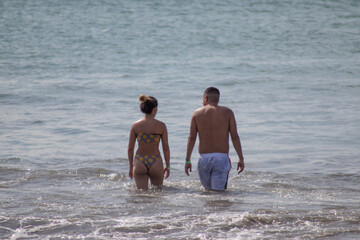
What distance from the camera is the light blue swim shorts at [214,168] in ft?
20.9

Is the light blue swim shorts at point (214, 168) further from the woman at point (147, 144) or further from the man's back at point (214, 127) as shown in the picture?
the woman at point (147, 144)

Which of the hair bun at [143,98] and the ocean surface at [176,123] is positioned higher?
the hair bun at [143,98]

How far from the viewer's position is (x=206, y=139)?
6.41 meters

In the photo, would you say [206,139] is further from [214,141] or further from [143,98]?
[143,98]

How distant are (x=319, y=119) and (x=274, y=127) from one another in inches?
58.3

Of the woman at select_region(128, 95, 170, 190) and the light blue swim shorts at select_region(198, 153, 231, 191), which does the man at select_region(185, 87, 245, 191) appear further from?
the woman at select_region(128, 95, 170, 190)

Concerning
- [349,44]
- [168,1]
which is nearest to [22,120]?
[349,44]

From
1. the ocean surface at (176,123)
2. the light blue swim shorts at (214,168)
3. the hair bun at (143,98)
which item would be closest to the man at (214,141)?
the light blue swim shorts at (214,168)

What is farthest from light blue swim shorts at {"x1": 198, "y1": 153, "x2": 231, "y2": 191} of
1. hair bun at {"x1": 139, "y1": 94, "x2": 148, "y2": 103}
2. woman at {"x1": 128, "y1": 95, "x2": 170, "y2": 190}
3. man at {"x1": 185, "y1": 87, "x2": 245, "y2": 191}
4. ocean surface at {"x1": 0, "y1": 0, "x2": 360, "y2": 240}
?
hair bun at {"x1": 139, "y1": 94, "x2": 148, "y2": 103}

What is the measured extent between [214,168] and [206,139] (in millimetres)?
356

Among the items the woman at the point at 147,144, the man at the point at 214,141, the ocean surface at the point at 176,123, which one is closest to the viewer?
the ocean surface at the point at 176,123

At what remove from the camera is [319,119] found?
42.3 feet

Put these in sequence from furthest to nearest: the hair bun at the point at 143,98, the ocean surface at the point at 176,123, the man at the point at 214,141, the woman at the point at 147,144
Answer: the woman at the point at 147,144
the man at the point at 214,141
the hair bun at the point at 143,98
the ocean surface at the point at 176,123

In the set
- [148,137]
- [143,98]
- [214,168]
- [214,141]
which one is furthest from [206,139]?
[143,98]
